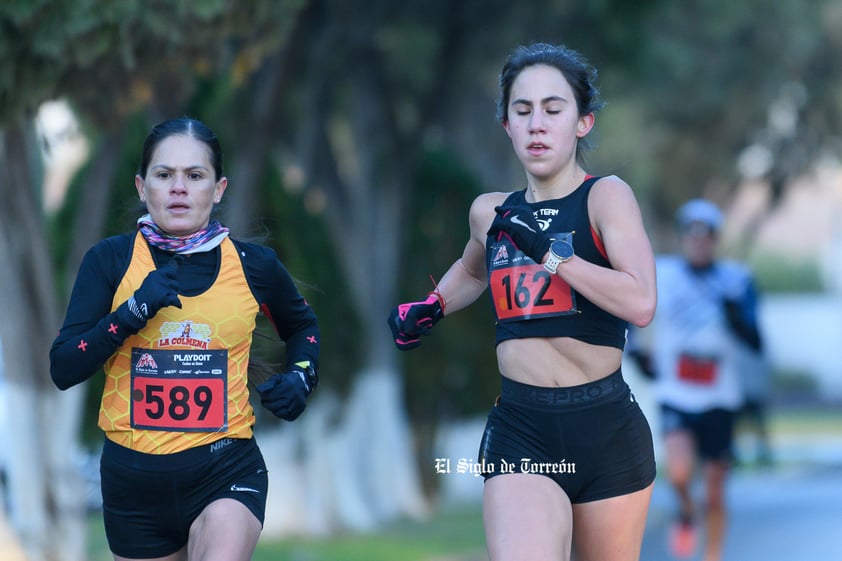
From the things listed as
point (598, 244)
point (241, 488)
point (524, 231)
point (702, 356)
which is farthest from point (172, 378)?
point (702, 356)

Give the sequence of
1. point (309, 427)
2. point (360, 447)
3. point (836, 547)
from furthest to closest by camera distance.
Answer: point (360, 447) < point (309, 427) < point (836, 547)

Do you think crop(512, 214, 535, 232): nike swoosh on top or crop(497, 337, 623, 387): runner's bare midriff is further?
crop(497, 337, 623, 387): runner's bare midriff

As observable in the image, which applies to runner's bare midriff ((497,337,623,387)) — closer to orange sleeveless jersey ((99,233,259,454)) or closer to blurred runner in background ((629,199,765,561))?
orange sleeveless jersey ((99,233,259,454))

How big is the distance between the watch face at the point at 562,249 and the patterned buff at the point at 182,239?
3.48ft

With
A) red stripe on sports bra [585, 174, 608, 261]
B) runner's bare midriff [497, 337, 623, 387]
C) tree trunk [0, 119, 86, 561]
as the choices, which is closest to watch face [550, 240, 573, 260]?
red stripe on sports bra [585, 174, 608, 261]

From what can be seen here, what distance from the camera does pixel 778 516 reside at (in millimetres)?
15727

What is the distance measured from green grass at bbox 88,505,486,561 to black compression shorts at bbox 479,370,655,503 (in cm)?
780

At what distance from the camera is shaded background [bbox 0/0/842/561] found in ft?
27.3

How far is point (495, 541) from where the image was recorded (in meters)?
4.50

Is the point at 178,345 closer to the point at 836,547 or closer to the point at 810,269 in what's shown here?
the point at 836,547

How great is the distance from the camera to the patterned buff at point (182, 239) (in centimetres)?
460

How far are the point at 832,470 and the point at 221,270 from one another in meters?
18.7

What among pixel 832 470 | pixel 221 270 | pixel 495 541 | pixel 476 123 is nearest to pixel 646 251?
pixel 495 541

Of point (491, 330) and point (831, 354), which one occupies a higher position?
point (491, 330)
